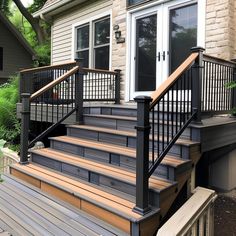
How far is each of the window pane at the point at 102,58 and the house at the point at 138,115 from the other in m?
0.03

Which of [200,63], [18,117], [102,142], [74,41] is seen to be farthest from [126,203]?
[74,41]

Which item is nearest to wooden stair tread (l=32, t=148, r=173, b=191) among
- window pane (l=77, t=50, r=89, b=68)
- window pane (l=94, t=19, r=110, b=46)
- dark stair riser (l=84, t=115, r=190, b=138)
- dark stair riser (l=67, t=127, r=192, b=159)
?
dark stair riser (l=67, t=127, r=192, b=159)

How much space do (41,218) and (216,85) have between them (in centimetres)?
305

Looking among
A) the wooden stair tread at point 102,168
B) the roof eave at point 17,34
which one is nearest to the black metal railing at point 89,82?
the wooden stair tread at point 102,168

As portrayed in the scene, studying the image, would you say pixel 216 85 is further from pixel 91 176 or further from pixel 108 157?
pixel 91 176

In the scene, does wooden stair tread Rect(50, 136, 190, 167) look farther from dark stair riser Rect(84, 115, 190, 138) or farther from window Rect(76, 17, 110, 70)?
window Rect(76, 17, 110, 70)

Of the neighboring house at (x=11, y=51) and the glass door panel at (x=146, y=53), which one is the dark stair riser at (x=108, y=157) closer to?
the glass door panel at (x=146, y=53)

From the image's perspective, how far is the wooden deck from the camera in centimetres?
298

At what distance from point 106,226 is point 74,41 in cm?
672

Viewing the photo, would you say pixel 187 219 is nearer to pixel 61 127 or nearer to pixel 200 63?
pixel 200 63

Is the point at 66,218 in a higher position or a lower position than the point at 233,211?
higher

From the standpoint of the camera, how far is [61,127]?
21.4 feet

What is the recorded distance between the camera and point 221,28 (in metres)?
5.19

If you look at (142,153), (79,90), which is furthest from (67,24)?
(142,153)
